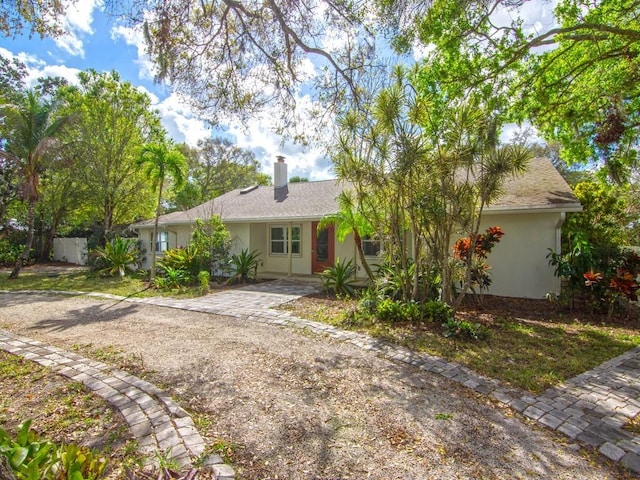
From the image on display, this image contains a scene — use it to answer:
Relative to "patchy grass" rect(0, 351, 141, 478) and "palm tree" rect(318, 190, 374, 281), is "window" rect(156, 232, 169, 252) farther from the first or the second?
"patchy grass" rect(0, 351, 141, 478)

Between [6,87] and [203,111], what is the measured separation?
20.0 m

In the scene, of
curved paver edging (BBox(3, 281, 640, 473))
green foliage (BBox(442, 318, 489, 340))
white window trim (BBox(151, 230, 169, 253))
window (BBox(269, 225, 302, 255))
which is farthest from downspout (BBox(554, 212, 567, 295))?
white window trim (BBox(151, 230, 169, 253))

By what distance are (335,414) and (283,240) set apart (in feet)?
37.4

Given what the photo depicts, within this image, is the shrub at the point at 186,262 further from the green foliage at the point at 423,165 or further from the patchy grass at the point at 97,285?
the green foliage at the point at 423,165

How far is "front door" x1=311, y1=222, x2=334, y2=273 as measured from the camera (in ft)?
43.7

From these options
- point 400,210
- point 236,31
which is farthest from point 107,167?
point 400,210

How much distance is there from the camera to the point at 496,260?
375 inches

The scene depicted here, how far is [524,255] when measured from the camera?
9.13 meters

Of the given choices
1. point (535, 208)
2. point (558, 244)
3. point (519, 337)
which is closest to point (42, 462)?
point (519, 337)

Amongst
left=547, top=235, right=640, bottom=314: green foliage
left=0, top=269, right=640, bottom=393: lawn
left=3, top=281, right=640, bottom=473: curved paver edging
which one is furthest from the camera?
left=547, top=235, right=640, bottom=314: green foliage

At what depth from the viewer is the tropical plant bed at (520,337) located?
467 cm

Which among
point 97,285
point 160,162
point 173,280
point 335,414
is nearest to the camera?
point 335,414

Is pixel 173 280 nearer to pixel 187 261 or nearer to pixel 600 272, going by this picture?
pixel 187 261

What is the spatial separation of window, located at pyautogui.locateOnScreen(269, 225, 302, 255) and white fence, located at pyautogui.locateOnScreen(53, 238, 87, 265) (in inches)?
521
